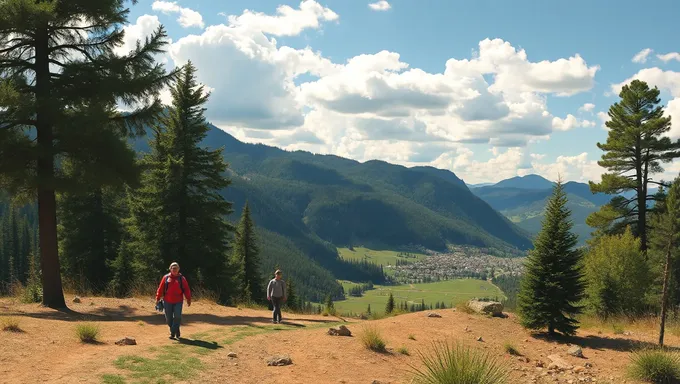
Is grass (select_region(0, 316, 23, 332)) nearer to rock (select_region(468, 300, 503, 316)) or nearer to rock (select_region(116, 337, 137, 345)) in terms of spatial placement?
rock (select_region(116, 337, 137, 345))

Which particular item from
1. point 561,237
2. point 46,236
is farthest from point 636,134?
point 46,236

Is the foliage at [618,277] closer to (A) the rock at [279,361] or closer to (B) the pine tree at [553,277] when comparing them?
(B) the pine tree at [553,277]

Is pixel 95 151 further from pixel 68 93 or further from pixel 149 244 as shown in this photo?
pixel 149 244

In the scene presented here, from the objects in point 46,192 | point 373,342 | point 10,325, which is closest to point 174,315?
point 10,325

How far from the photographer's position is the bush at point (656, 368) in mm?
9891

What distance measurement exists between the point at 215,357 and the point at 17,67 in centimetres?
1256

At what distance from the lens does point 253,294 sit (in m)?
38.4

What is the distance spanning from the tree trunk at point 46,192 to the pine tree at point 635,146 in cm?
2904

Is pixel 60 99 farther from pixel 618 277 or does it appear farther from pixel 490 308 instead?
pixel 618 277

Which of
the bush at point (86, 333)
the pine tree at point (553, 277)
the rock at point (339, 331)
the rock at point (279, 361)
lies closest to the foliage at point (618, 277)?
the pine tree at point (553, 277)

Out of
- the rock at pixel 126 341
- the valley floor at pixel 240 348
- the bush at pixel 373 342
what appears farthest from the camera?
the bush at pixel 373 342

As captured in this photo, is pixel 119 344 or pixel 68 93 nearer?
pixel 119 344

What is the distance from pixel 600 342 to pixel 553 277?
8.41ft

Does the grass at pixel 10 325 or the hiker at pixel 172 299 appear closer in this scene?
the grass at pixel 10 325
